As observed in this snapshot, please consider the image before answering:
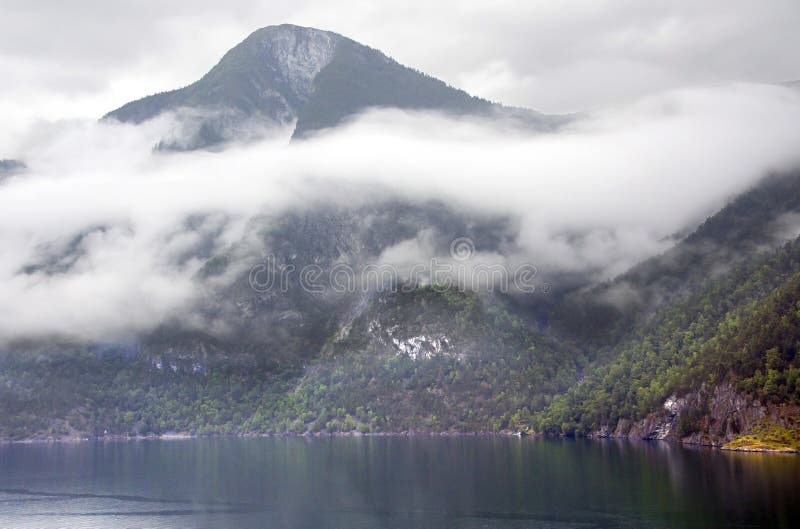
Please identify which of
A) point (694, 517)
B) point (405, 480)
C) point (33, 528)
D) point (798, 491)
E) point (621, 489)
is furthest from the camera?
point (405, 480)

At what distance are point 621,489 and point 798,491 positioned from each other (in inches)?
1185

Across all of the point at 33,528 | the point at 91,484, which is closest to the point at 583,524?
the point at 33,528

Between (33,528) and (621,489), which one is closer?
(33,528)

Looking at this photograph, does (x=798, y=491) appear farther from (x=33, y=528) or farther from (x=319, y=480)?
(x=33, y=528)

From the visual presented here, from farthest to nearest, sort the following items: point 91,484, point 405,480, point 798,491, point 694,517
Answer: point 91,484 < point 405,480 < point 798,491 < point 694,517

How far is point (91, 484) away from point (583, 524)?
120 meters

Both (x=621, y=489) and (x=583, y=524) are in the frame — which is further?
(x=621, y=489)

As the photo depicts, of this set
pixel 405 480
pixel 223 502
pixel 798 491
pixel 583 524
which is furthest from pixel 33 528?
pixel 798 491

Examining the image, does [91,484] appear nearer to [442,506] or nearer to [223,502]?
[223,502]

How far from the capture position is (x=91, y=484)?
19712 cm

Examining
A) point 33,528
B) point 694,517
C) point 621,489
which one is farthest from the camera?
point 621,489

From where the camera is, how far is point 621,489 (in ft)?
502

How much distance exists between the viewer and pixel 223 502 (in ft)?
531

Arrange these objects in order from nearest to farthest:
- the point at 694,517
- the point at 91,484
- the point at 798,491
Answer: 1. the point at 694,517
2. the point at 798,491
3. the point at 91,484
